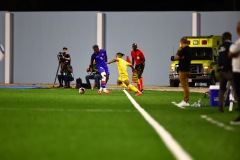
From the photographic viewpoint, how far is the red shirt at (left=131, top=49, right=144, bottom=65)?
29.5 m

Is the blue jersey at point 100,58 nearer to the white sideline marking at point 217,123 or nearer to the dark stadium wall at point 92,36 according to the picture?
the white sideline marking at point 217,123

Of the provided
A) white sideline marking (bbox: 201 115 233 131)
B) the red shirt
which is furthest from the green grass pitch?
the red shirt

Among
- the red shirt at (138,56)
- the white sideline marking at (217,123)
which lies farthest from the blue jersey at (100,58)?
the white sideline marking at (217,123)

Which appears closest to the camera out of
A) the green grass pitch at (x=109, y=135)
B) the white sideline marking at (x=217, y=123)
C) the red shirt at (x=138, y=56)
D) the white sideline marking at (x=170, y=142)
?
the white sideline marking at (x=170, y=142)

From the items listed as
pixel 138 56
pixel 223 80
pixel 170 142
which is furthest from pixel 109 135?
pixel 138 56

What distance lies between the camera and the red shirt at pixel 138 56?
2953 centimetres

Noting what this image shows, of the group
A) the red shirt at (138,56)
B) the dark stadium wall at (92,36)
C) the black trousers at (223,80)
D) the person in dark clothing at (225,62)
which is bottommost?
the black trousers at (223,80)

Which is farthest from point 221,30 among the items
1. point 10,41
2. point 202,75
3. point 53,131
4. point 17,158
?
point 17,158

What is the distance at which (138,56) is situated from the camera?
97.0ft

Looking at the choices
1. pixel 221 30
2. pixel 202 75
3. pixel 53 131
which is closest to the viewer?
pixel 53 131

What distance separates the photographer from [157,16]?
4531 cm

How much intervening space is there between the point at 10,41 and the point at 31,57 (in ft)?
5.88

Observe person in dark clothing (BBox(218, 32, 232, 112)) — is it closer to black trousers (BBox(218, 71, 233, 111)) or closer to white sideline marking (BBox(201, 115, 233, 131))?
black trousers (BBox(218, 71, 233, 111))
